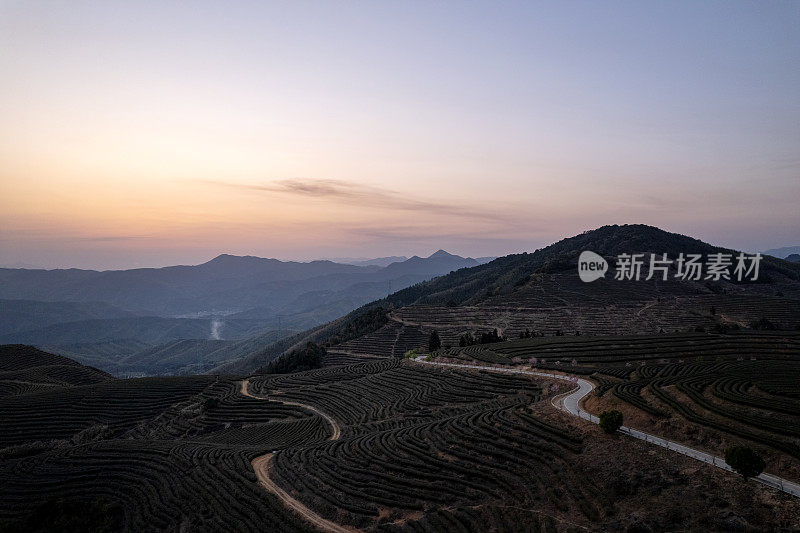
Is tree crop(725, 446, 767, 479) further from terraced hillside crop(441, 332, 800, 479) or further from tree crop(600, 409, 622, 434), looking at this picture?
tree crop(600, 409, 622, 434)

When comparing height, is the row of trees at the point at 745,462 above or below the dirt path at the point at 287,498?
above

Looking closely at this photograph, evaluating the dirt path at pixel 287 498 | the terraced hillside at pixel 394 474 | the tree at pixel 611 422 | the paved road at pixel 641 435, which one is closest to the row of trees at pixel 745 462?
the terraced hillside at pixel 394 474

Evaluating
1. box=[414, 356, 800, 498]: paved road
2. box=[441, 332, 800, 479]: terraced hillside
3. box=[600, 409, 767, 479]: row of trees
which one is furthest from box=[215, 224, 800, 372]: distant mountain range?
box=[600, 409, 767, 479]: row of trees

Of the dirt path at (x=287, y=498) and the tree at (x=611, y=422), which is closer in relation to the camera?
the dirt path at (x=287, y=498)

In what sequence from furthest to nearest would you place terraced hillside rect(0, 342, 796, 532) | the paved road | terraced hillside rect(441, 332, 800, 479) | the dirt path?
terraced hillside rect(441, 332, 800, 479) → the dirt path → terraced hillside rect(0, 342, 796, 532) → the paved road

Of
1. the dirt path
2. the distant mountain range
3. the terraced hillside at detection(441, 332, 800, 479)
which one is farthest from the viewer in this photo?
the distant mountain range

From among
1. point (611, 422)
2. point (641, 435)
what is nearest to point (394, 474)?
point (611, 422)

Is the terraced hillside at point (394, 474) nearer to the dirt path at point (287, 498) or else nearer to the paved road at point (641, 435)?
the dirt path at point (287, 498)

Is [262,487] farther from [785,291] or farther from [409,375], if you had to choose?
[785,291]
